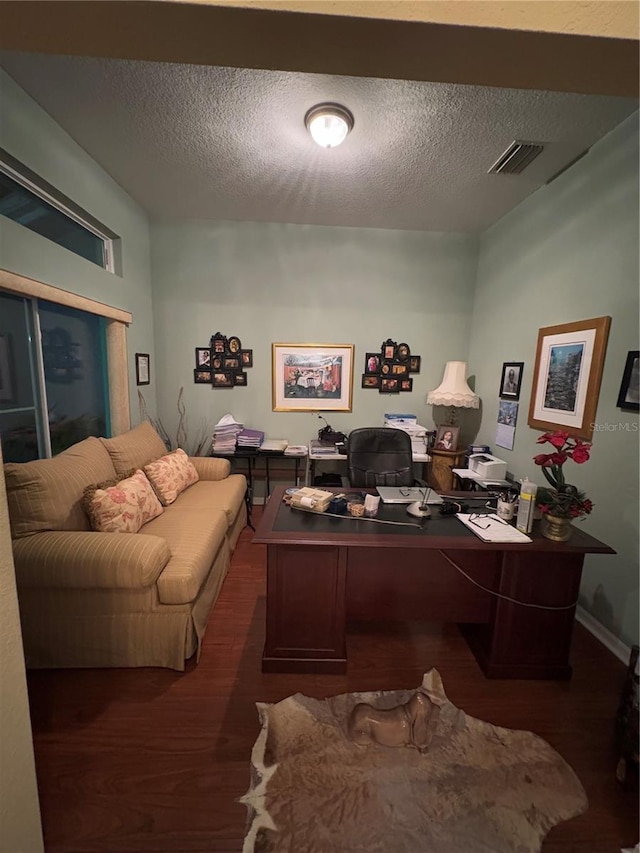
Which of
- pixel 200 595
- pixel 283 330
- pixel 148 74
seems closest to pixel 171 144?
pixel 148 74

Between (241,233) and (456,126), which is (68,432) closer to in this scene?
(241,233)

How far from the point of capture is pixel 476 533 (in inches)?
62.3

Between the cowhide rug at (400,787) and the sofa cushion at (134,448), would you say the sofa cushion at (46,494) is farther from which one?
the cowhide rug at (400,787)

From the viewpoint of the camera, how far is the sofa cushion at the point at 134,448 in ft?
7.51

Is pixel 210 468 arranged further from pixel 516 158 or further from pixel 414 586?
pixel 516 158

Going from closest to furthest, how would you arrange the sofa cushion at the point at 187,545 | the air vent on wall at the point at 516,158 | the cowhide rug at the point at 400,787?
the cowhide rug at the point at 400,787
the sofa cushion at the point at 187,545
the air vent on wall at the point at 516,158

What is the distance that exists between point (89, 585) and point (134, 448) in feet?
3.69

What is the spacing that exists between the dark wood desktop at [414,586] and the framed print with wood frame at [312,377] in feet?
6.20

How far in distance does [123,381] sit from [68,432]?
0.65m

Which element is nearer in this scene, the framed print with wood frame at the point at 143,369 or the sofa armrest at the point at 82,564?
the sofa armrest at the point at 82,564

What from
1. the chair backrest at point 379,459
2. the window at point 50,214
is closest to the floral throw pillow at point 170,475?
the chair backrest at point 379,459

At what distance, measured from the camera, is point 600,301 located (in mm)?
1992

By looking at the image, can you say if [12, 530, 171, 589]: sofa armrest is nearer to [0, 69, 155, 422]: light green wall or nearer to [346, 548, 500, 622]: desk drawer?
[346, 548, 500, 622]: desk drawer

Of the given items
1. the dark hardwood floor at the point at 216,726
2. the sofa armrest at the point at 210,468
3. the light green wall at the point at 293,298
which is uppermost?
the light green wall at the point at 293,298
